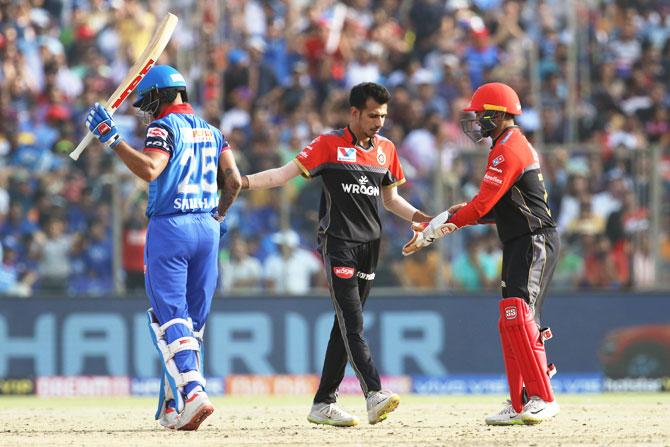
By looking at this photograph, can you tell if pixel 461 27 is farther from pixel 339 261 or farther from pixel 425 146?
pixel 339 261

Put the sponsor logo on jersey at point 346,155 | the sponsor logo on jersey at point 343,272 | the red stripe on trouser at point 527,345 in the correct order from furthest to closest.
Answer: the sponsor logo on jersey at point 346,155, the sponsor logo on jersey at point 343,272, the red stripe on trouser at point 527,345

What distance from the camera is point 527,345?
926 cm

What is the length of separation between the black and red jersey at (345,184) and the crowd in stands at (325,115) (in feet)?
17.8

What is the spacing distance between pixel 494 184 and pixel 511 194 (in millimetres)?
242

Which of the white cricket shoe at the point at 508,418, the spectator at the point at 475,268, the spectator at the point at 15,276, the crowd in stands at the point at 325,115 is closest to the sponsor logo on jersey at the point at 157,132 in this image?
the white cricket shoe at the point at 508,418

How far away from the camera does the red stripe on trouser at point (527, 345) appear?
9258 millimetres

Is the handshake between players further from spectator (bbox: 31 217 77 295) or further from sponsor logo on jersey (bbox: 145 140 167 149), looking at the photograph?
spectator (bbox: 31 217 77 295)

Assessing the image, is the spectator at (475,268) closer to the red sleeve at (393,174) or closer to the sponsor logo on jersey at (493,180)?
the red sleeve at (393,174)

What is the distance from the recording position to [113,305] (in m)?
15.3

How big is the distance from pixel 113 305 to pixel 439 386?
4031 millimetres

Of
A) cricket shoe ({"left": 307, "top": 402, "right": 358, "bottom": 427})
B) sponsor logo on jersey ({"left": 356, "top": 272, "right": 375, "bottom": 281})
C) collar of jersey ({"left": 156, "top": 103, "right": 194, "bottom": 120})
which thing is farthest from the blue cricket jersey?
Result: cricket shoe ({"left": 307, "top": 402, "right": 358, "bottom": 427})

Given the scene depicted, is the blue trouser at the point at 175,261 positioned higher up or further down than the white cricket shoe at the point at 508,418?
higher up

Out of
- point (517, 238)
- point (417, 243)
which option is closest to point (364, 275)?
point (417, 243)

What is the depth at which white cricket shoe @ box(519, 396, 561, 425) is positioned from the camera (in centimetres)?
927
